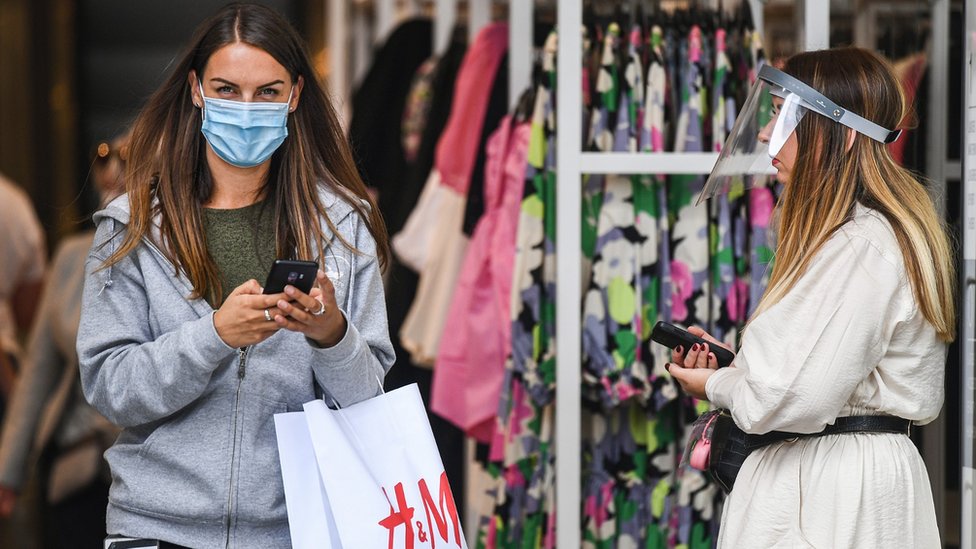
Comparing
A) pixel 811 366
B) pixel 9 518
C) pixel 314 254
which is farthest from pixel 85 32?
pixel 811 366

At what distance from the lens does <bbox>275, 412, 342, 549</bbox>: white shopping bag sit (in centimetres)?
175

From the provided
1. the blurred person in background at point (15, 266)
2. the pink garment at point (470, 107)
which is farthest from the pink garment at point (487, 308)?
the blurred person in background at point (15, 266)

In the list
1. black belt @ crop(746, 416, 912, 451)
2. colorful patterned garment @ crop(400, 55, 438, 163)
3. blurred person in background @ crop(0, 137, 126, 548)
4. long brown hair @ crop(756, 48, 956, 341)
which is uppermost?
colorful patterned garment @ crop(400, 55, 438, 163)

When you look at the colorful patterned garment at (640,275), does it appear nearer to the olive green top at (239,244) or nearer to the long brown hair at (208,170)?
the long brown hair at (208,170)

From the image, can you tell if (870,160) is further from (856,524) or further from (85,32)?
(85,32)

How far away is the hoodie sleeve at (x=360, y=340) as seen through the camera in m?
1.74

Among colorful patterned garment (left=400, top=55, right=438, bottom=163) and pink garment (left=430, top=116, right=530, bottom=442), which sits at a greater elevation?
colorful patterned garment (left=400, top=55, right=438, bottom=163)

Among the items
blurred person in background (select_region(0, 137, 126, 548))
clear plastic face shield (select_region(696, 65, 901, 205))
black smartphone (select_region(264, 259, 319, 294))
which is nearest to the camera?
black smartphone (select_region(264, 259, 319, 294))

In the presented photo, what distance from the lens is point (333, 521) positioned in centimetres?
180

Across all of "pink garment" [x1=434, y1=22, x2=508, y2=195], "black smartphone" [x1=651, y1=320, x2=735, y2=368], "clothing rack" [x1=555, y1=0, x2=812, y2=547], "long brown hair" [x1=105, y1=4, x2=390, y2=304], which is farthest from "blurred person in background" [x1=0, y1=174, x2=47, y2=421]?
"black smartphone" [x1=651, y1=320, x2=735, y2=368]

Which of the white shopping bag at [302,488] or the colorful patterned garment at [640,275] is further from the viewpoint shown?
the colorful patterned garment at [640,275]

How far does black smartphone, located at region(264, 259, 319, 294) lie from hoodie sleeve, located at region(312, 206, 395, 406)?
12 centimetres

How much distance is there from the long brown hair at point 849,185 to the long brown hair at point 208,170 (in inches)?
26.8

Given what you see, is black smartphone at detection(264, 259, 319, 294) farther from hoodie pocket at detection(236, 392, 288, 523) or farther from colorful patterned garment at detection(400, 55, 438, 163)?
colorful patterned garment at detection(400, 55, 438, 163)
